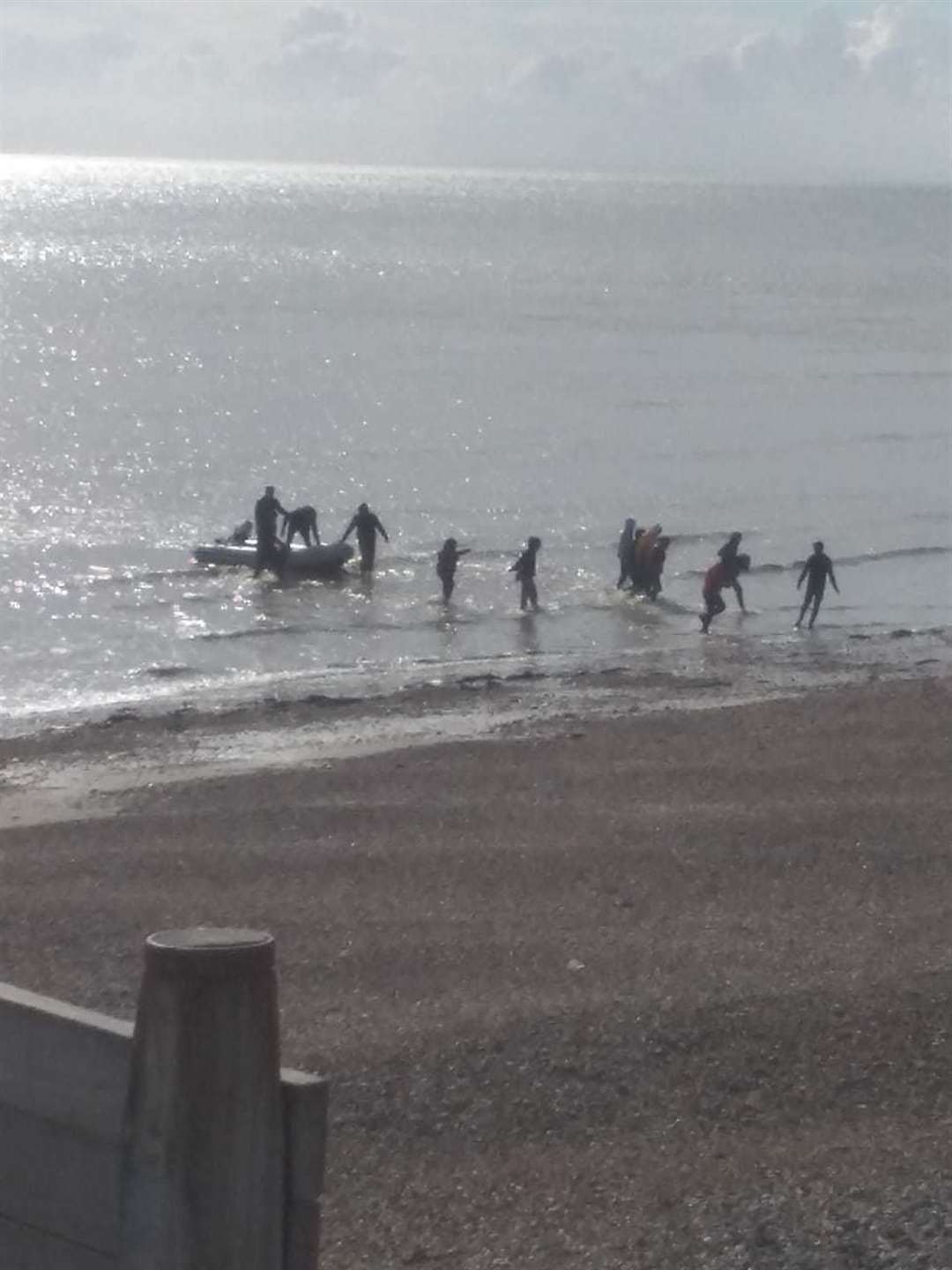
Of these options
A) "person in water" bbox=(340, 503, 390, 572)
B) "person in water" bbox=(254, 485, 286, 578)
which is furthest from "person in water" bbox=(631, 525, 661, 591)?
"person in water" bbox=(254, 485, 286, 578)

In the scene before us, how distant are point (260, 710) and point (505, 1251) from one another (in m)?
13.2

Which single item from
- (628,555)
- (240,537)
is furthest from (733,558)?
(240,537)

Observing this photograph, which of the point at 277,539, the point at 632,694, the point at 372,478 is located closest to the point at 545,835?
the point at 632,694

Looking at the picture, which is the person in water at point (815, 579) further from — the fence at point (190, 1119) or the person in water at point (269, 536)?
the fence at point (190, 1119)

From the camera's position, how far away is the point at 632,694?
66.8 ft

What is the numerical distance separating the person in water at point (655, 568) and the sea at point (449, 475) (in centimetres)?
22

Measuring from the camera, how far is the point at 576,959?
31.7 ft

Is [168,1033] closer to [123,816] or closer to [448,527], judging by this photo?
[123,816]

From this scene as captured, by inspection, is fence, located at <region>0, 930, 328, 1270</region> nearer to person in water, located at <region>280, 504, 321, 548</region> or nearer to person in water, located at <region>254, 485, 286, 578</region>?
person in water, located at <region>254, 485, 286, 578</region>

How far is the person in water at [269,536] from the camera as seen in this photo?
28516 mm

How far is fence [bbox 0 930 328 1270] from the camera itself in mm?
3025

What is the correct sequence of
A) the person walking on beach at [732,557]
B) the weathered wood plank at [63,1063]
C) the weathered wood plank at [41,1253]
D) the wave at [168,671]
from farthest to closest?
1. the person walking on beach at [732,557]
2. the wave at [168,671]
3. the weathered wood plank at [41,1253]
4. the weathered wood plank at [63,1063]

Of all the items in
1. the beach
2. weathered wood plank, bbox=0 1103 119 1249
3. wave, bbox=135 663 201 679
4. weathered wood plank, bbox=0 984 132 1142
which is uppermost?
weathered wood plank, bbox=0 984 132 1142

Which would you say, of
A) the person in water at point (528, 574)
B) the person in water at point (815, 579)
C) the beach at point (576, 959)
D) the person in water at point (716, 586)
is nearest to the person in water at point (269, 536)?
the person in water at point (528, 574)
